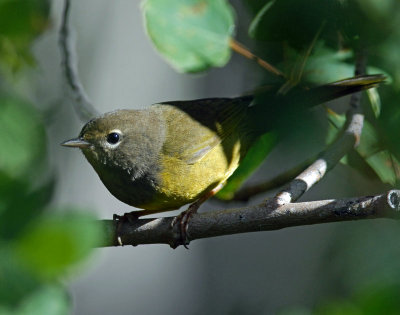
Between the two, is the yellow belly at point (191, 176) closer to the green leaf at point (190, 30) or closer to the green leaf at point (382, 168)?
the green leaf at point (190, 30)

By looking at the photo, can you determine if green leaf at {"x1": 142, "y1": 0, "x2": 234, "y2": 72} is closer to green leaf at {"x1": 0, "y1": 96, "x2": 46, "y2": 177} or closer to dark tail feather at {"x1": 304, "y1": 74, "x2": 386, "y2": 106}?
dark tail feather at {"x1": 304, "y1": 74, "x2": 386, "y2": 106}

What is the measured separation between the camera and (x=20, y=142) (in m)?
1.17

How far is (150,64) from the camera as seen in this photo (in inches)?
231

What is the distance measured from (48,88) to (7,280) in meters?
3.54

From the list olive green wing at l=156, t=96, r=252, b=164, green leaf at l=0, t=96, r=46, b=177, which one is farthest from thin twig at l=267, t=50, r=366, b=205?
green leaf at l=0, t=96, r=46, b=177

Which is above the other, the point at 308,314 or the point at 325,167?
the point at 325,167

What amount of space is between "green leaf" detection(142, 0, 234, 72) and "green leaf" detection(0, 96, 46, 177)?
136 centimetres

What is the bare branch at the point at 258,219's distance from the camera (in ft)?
5.73

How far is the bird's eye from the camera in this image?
310cm

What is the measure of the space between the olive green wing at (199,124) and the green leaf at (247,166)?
0.26 m

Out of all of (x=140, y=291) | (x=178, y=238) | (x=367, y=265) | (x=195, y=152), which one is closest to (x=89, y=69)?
(x=140, y=291)

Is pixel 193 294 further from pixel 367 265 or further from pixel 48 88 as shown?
pixel 367 265

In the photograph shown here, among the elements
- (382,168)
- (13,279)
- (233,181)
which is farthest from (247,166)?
(13,279)

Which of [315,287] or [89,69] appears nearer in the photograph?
[315,287]
